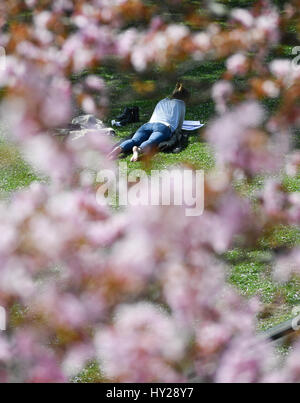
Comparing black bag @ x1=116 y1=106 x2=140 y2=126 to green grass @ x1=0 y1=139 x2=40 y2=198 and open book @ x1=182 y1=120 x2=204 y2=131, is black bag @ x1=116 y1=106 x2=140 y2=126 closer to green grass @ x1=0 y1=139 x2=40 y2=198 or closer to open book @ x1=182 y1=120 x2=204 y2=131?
open book @ x1=182 y1=120 x2=204 y2=131

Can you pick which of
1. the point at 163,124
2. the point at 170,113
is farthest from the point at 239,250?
the point at 170,113

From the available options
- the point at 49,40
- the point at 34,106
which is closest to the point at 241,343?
the point at 34,106

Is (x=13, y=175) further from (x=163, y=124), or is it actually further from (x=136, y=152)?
(x=163, y=124)

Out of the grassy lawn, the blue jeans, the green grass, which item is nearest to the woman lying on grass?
the blue jeans

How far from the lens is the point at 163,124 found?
25.0 feet

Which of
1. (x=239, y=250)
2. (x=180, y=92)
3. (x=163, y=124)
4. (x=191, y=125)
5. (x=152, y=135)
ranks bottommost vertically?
(x=239, y=250)

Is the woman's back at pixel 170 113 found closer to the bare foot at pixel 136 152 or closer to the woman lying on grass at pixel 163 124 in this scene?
the woman lying on grass at pixel 163 124

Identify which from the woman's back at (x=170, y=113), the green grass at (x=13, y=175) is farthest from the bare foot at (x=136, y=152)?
the green grass at (x=13, y=175)

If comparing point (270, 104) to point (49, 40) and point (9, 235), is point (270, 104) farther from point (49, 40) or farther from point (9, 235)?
point (9, 235)

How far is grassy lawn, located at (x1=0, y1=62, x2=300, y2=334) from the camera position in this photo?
4875mm

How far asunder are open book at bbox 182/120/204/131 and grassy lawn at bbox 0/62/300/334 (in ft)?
0.33

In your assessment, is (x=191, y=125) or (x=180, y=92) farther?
(x=191, y=125)

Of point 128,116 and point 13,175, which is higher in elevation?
point 128,116

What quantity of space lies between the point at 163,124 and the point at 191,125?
0.99 m
